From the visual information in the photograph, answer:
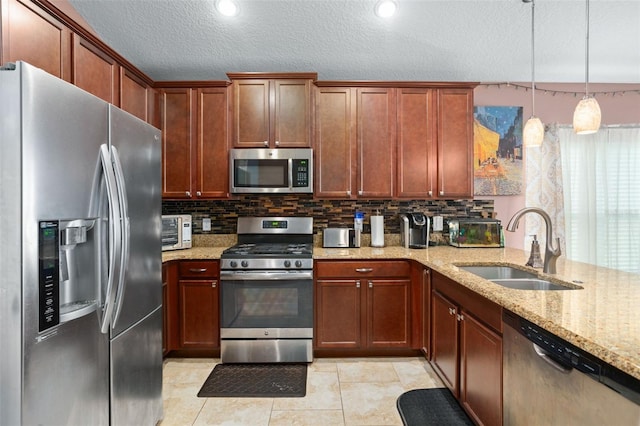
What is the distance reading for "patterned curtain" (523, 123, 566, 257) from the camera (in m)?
3.63

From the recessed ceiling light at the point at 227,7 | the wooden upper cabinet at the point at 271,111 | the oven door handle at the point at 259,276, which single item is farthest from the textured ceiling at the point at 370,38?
the oven door handle at the point at 259,276

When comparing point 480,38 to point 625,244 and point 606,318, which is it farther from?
point 625,244

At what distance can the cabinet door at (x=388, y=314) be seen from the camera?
2.79 m

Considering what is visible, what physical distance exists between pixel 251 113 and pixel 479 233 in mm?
2387

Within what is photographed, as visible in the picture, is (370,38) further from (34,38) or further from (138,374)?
(138,374)

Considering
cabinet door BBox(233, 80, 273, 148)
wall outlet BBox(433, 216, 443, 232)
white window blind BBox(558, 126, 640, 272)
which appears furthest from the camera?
white window blind BBox(558, 126, 640, 272)

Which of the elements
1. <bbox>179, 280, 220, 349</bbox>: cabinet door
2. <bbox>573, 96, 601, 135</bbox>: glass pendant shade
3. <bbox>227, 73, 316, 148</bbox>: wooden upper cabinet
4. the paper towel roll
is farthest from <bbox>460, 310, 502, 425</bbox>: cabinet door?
<bbox>227, 73, 316, 148</bbox>: wooden upper cabinet

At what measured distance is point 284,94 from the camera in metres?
3.03

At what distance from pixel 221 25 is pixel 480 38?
2072mm

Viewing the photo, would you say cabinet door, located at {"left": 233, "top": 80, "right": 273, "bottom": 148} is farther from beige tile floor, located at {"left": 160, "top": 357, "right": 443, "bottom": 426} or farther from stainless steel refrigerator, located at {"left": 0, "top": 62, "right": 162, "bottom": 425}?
beige tile floor, located at {"left": 160, "top": 357, "right": 443, "bottom": 426}

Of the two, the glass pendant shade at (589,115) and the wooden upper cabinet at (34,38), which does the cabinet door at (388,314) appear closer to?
the glass pendant shade at (589,115)

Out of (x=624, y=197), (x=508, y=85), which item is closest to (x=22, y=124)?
(x=508, y=85)

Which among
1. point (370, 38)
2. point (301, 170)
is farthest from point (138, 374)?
point (370, 38)

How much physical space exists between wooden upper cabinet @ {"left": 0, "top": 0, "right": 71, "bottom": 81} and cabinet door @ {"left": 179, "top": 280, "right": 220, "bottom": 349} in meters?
1.70
